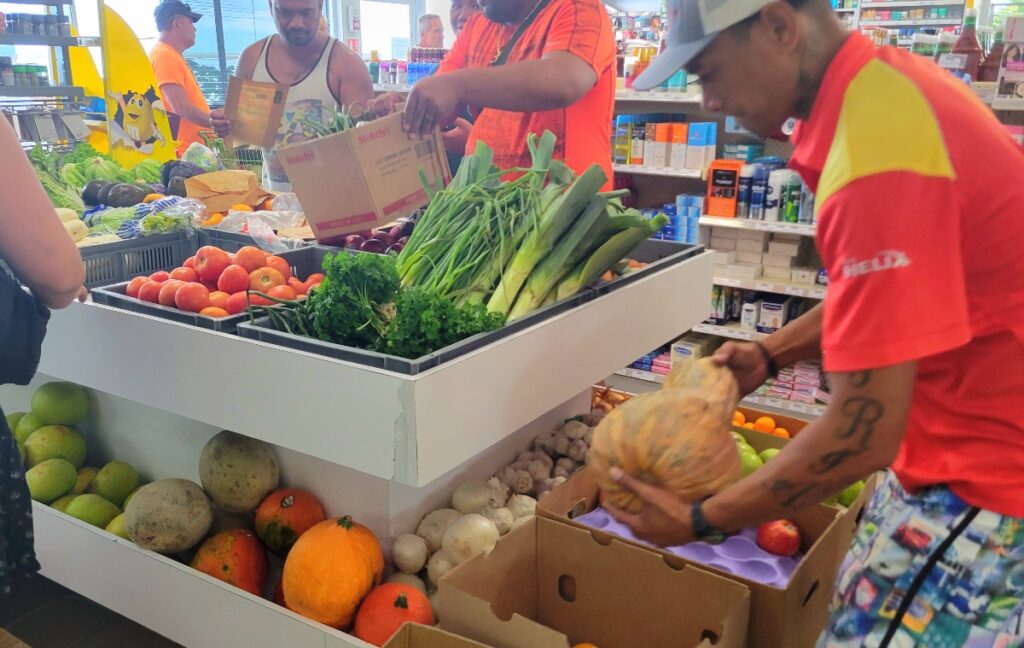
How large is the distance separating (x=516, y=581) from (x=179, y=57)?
15.6 feet

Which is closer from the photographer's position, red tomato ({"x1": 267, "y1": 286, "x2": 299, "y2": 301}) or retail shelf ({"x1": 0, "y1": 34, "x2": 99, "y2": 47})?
red tomato ({"x1": 267, "y1": 286, "x2": 299, "y2": 301})

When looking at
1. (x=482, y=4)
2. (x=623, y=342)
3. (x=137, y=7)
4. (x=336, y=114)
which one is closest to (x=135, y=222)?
(x=336, y=114)

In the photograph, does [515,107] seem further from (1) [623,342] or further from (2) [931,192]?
(2) [931,192]

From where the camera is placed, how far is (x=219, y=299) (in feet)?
6.22

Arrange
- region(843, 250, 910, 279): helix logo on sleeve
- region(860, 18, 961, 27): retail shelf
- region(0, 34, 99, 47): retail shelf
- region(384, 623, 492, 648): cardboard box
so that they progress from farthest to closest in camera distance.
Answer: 1. region(0, 34, 99, 47): retail shelf
2. region(860, 18, 961, 27): retail shelf
3. region(384, 623, 492, 648): cardboard box
4. region(843, 250, 910, 279): helix logo on sleeve

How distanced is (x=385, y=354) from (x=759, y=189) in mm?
3157

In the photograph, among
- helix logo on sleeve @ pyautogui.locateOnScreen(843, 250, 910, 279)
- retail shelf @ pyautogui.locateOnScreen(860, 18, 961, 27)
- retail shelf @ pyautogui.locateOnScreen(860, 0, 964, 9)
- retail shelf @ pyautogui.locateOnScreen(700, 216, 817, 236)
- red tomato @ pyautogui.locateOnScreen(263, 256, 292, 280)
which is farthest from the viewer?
retail shelf @ pyautogui.locateOnScreen(860, 18, 961, 27)

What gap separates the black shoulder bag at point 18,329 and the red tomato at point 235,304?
38cm

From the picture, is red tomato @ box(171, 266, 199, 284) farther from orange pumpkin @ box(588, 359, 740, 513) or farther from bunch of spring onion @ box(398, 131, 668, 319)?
orange pumpkin @ box(588, 359, 740, 513)

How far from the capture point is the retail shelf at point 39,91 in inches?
274

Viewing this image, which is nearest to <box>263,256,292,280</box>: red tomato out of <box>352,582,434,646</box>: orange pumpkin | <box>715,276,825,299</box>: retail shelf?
<box>352,582,434,646</box>: orange pumpkin

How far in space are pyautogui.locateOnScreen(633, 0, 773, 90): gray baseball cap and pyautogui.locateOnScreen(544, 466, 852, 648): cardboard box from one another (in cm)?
94

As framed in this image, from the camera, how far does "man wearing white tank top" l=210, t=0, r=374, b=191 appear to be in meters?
3.55

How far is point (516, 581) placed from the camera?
1706 mm
